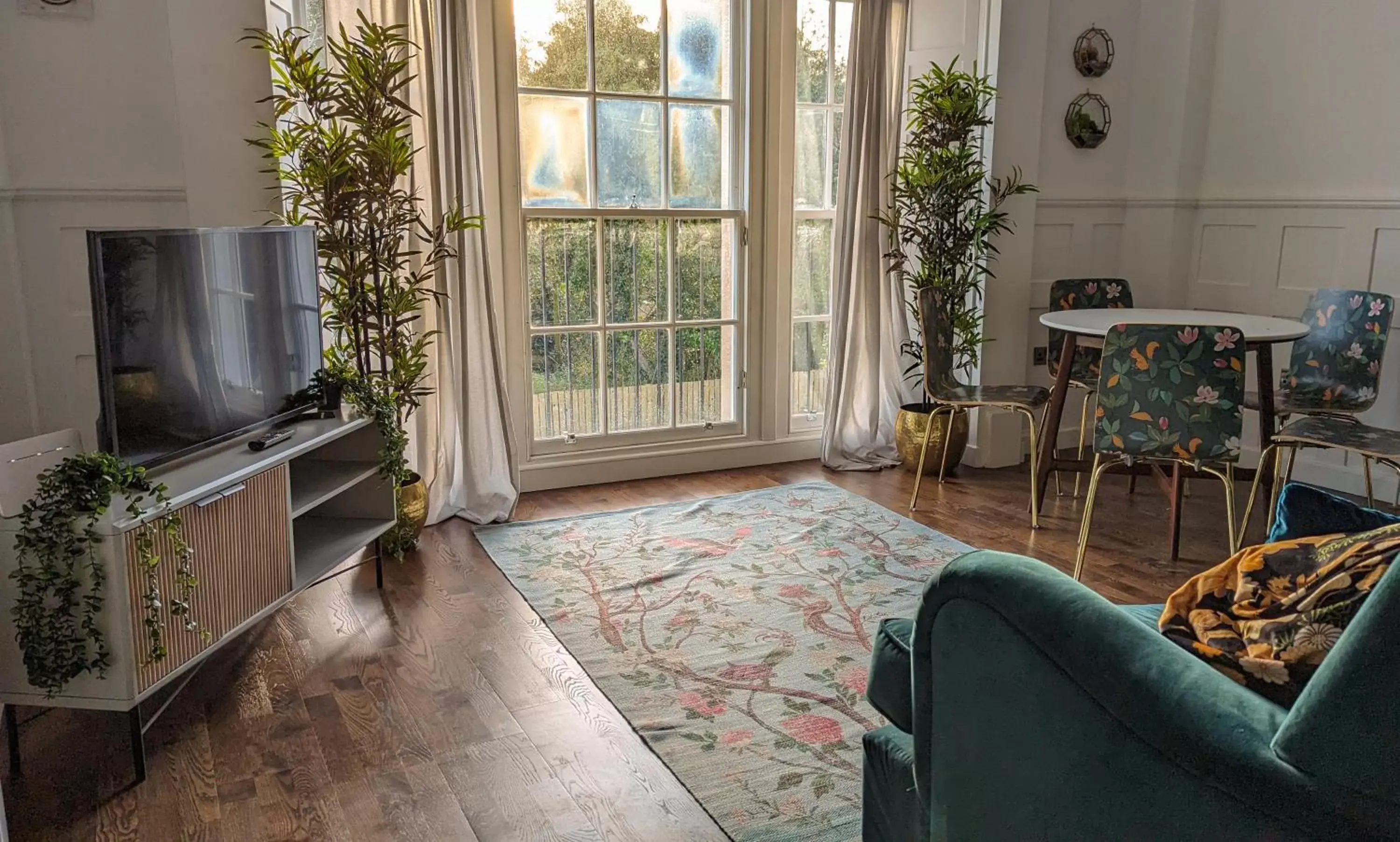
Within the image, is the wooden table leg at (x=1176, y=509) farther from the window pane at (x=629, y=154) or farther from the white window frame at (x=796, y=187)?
the window pane at (x=629, y=154)

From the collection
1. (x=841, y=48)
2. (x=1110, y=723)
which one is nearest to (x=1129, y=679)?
(x=1110, y=723)

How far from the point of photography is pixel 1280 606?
1244 millimetres

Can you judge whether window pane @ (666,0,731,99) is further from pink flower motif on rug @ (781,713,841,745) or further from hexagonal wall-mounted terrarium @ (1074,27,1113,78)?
pink flower motif on rug @ (781,713,841,745)

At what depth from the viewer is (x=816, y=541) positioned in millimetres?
3646

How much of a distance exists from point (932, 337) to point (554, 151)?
1.77 metres

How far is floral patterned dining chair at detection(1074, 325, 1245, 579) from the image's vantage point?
2.91 metres

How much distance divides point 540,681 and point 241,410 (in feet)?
3.64

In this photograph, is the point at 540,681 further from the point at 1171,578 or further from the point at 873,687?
the point at 1171,578

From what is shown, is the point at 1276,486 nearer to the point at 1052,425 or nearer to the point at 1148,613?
the point at 1052,425

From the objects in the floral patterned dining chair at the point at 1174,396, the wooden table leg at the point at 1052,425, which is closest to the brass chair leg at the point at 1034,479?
the wooden table leg at the point at 1052,425

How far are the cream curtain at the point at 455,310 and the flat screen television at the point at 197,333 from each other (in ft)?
2.54

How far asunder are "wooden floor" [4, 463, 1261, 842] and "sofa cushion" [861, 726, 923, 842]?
16.8 inches

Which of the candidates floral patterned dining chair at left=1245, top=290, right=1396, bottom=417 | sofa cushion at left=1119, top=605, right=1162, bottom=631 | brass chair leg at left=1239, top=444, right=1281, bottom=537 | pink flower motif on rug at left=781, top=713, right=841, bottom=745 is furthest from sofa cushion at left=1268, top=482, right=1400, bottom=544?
floral patterned dining chair at left=1245, top=290, right=1396, bottom=417

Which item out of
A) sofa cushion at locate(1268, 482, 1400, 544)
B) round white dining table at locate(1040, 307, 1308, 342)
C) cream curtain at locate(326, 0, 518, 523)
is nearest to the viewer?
sofa cushion at locate(1268, 482, 1400, 544)
